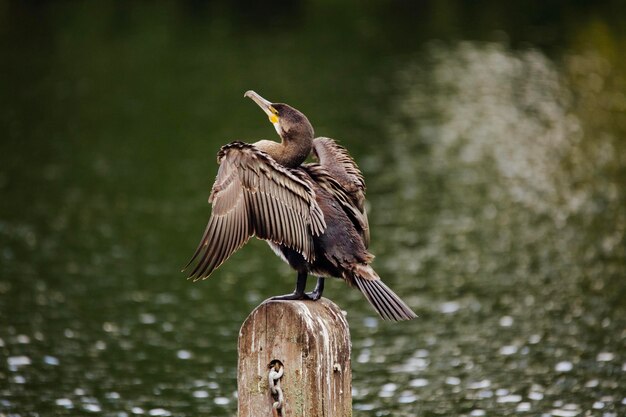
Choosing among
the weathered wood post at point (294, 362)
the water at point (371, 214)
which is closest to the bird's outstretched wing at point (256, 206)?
the weathered wood post at point (294, 362)

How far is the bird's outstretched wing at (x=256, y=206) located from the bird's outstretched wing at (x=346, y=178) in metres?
0.46

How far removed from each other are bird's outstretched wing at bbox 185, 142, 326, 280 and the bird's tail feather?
0.39m

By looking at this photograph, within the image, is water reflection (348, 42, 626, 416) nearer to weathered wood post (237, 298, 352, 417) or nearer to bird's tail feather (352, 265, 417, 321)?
bird's tail feather (352, 265, 417, 321)

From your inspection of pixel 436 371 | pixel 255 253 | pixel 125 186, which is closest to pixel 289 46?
pixel 125 186

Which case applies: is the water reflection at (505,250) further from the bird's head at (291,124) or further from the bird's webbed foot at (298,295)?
the bird's head at (291,124)

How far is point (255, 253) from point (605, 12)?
136 feet

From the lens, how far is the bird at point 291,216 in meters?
7.07

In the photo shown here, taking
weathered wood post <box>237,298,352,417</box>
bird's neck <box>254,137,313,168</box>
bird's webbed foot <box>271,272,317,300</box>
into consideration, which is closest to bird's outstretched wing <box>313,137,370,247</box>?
bird's neck <box>254,137,313,168</box>

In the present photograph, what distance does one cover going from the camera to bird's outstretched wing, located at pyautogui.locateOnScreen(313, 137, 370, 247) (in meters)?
7.74

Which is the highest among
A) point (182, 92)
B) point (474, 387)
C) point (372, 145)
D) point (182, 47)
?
point (182, 47)

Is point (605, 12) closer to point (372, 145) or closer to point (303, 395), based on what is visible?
point (372, 145)

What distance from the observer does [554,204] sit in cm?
2305

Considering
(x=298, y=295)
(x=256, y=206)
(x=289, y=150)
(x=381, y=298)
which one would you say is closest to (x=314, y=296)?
(x=298, y=295)

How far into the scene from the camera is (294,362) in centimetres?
648
